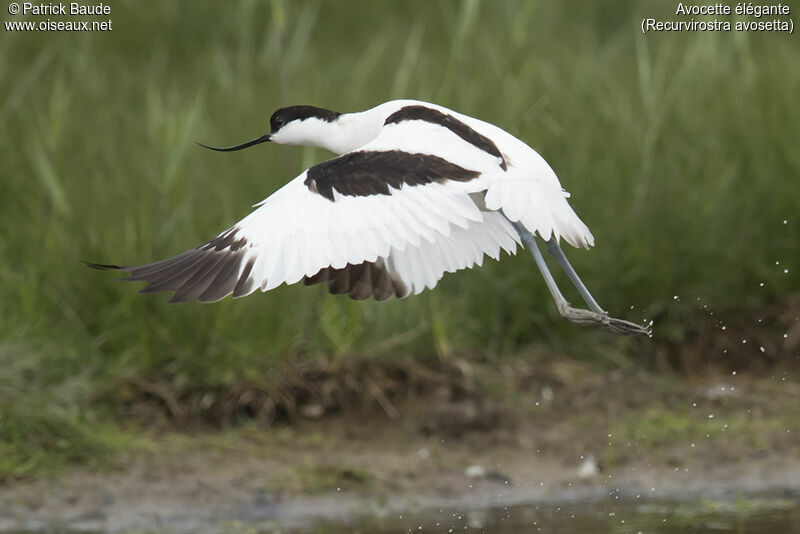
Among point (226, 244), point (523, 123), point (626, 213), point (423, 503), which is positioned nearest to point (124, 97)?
point (523, 123)

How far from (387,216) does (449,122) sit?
521 millimetres

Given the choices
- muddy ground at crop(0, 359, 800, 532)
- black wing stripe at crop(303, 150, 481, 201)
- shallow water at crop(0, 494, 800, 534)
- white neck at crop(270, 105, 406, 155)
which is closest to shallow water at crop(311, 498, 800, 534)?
shallow water at crop(0, 494, 800, 534)

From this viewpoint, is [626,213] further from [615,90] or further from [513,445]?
[513,445]

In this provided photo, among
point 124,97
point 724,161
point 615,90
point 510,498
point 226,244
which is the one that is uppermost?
point 124,97

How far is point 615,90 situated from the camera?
680cm

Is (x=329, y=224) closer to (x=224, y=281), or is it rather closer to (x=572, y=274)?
(x=224, y=281)

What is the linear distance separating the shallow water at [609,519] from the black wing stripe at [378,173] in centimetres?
140

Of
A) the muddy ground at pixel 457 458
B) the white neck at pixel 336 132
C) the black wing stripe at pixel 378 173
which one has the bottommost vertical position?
the muddy ground at pixel 457 458

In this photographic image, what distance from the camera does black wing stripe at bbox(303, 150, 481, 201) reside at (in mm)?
3836

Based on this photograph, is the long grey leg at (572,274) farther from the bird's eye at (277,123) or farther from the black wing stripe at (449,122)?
the bird's eye at (277,123)

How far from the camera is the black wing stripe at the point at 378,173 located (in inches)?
151

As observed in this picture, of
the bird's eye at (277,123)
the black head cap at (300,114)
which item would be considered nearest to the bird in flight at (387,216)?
the black head cap at (300,114)

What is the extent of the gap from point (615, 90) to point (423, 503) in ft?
8.50

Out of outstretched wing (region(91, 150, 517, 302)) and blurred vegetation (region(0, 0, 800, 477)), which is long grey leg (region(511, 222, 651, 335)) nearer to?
outstretched wing (region(91, 150, 517, 302))
